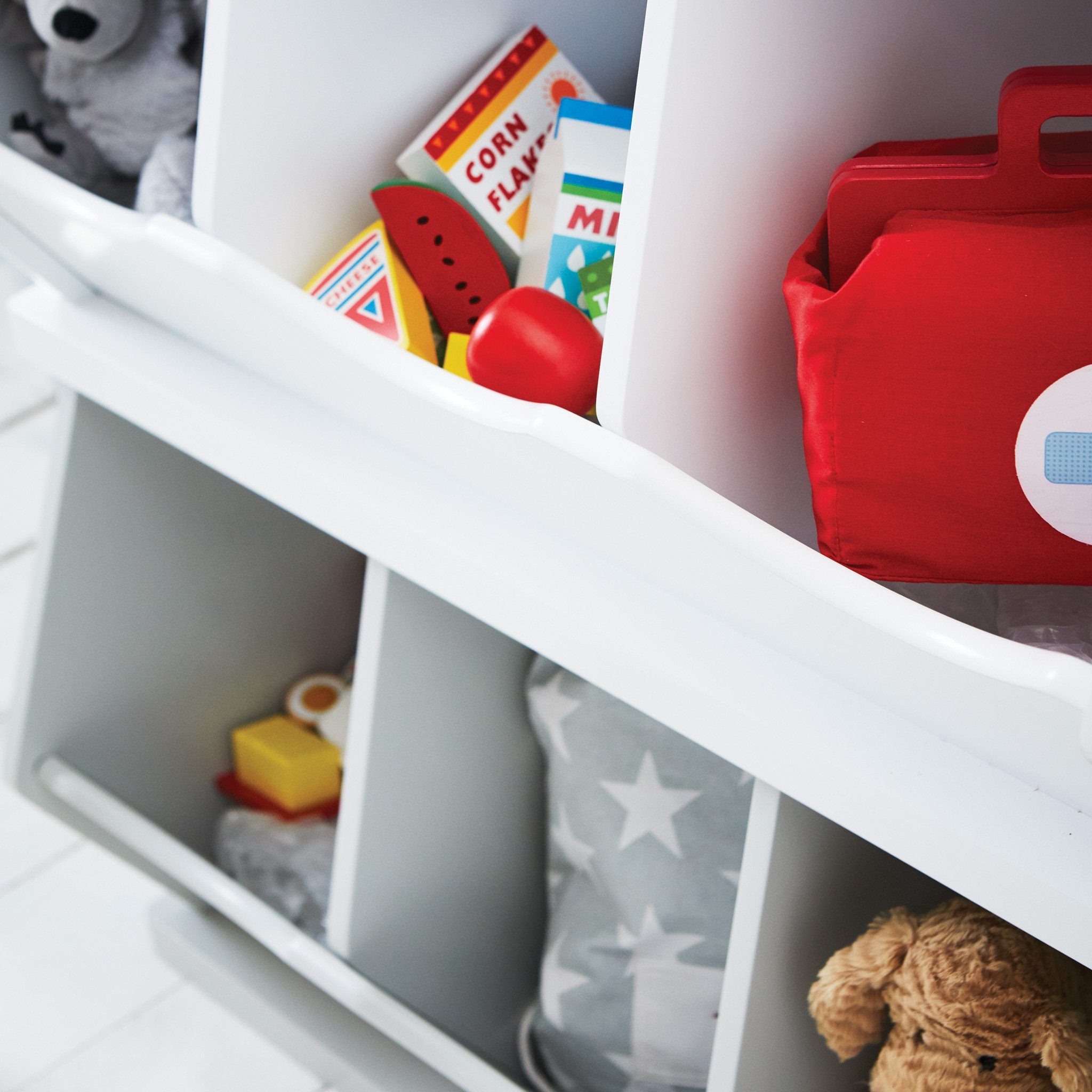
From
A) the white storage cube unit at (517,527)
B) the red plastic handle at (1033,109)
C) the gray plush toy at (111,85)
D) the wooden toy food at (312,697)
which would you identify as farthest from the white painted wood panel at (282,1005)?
the red plastic handle at (1033,109)

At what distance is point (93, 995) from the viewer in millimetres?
1330

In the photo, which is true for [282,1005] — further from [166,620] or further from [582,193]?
[582,193]

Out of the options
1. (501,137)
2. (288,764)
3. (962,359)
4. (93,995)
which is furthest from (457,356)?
(93,995)

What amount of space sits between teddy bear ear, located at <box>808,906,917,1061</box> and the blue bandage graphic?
0.31 metres

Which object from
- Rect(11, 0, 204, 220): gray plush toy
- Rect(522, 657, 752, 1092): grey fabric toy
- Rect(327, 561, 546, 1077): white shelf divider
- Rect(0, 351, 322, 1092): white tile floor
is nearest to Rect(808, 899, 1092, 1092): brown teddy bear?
Rect(522, 657, 752, 1092): grey fabric toy

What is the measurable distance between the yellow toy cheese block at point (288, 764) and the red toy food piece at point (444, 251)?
61cm

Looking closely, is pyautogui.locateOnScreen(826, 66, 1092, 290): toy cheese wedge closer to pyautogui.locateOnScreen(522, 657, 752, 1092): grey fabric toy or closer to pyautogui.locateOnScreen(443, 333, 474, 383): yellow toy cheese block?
pyautogui.locateOnScreen(443, 333, 474, 383): yellow toy cheese block

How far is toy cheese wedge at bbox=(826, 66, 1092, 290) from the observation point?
0.65 metres

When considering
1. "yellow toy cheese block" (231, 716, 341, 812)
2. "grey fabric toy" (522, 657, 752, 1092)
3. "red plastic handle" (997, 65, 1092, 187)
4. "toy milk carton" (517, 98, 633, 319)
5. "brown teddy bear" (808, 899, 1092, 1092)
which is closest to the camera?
"red plastic handle" (997, 65, 1092, 187)

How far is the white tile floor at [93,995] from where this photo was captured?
1247mm

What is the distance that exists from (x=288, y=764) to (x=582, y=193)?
772mm

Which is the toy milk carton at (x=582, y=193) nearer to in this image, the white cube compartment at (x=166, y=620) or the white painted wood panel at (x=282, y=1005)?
the white cube compartment at (x=166, y=620)

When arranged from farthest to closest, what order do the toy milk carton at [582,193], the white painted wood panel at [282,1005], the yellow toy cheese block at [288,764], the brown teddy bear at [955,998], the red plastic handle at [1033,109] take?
the yellow toy cheese block at [288,764] → the white painted wood panel at [282,1005] → the toy milk carton at [582,193] → the brown teddy bear at [955,998] → the red plastic handle at [1033,109]

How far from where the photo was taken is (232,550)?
4.47 feet
